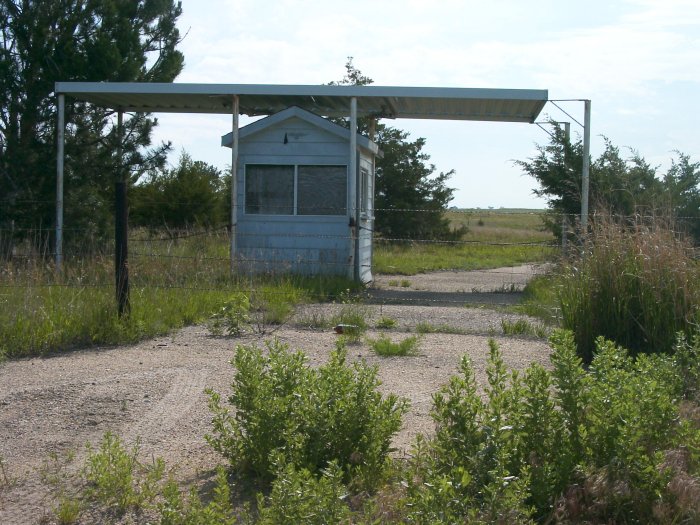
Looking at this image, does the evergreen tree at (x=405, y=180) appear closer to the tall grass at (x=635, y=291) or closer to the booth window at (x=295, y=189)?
the booth window at (x=295, y=189)

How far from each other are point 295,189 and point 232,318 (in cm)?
617

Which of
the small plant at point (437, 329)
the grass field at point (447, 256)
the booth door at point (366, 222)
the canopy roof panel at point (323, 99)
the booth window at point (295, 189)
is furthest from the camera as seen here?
the grass field at point (447, 256)

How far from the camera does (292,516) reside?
3727 mm

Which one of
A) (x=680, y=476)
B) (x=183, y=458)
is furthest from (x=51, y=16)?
(x=680, y=476)

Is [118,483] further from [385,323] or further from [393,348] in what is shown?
[385,323]

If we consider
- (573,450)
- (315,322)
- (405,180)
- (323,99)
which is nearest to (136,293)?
(315,322)

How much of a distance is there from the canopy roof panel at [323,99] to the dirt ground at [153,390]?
Result: 4851mm

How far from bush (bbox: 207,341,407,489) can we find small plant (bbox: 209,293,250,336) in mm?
4764

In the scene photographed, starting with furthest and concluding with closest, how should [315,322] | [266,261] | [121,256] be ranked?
1. [266,261]
2. [315,322]
3. [121,256]

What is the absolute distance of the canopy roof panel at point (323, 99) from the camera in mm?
14492

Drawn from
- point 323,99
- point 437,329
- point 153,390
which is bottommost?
point 153,390

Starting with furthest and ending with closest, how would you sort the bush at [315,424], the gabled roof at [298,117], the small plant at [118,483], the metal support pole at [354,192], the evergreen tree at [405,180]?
the evergreen tree at [405,180] < the gabled roof at [298,117] < the metal support pole at [354,192] < the bush at [315,424] < the small plant at [118,483]

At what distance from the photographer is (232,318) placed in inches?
388

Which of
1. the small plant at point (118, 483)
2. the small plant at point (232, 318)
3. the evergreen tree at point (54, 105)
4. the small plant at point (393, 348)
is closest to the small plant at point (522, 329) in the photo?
the small plant at point (393, 348)
